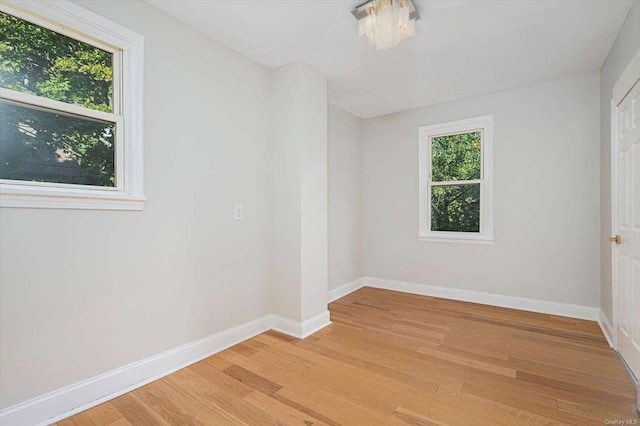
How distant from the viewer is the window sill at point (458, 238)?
373cm

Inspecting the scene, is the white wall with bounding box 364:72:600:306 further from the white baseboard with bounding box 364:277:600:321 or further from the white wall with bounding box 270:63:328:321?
the white wall with bounding box 270:63:328:321

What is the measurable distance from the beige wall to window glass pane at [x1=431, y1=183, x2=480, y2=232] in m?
1.20

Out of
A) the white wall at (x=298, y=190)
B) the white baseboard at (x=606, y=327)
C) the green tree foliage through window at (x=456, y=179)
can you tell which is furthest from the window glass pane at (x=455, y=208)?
the white wall at (x=298, y=190)

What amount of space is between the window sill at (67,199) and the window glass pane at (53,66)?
57cm

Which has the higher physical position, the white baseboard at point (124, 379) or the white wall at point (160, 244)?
the white wall at point (160, 244)

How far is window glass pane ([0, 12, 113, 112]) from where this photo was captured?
1.62m

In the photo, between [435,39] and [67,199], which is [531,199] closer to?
[435,39]

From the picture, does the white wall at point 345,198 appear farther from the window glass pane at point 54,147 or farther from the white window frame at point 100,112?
the window glass pane at point 54,147

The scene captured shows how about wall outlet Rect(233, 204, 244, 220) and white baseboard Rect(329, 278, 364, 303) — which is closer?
wall outlet Rect(233, 204, 244, 220)

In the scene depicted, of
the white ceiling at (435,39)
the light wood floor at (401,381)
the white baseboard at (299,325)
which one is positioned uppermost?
the white ceiling at (435,39)

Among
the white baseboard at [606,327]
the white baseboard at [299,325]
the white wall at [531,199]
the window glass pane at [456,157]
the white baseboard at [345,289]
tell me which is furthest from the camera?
the white baseboard at [345,289]

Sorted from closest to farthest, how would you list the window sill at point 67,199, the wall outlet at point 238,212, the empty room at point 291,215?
the window sill at point 67,199, the empty room at point 291,215, the wall outlet at point 238,212

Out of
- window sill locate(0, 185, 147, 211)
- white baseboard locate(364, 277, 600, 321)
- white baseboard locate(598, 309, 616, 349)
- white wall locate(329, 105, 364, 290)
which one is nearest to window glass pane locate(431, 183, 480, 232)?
white baseboard locate(364, 277, 600, 321)

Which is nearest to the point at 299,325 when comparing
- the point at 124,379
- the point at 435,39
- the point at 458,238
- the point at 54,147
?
the point at 124,379
